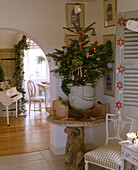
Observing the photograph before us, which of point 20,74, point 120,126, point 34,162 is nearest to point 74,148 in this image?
point 120,126

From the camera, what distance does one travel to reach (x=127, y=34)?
326 cm

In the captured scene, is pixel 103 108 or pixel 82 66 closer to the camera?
pixel 82 66

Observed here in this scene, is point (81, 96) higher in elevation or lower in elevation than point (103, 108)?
higher

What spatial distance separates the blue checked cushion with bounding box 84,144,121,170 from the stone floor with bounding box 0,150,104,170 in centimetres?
91

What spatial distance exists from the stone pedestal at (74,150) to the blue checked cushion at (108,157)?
20.9 inches

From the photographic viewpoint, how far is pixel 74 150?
12.3ft

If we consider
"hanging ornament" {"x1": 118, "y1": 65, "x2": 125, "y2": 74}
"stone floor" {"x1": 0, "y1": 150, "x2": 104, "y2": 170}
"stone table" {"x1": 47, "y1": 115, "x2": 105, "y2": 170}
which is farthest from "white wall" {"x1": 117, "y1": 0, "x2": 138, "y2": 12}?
"stone floor" {"x1": 0, "y1": 150, "x2": 104, "y2": 170}

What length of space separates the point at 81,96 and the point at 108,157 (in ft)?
3.21

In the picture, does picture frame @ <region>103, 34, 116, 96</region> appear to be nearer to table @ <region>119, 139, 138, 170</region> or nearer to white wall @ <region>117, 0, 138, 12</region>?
white wall @ <region>117, 0, 138, 12</region>

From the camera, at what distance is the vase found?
12.2 ft

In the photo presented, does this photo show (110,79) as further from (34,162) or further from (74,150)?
(34,162)

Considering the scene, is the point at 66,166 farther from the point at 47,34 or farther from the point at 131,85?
the point at 47,34

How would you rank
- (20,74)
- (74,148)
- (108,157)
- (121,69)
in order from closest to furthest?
1. (108,157)
2. (121,69)
3. (74,148)
4. (20,74)

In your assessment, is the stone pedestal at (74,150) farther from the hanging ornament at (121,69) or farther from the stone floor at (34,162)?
the hanging ornament at (121,69)
